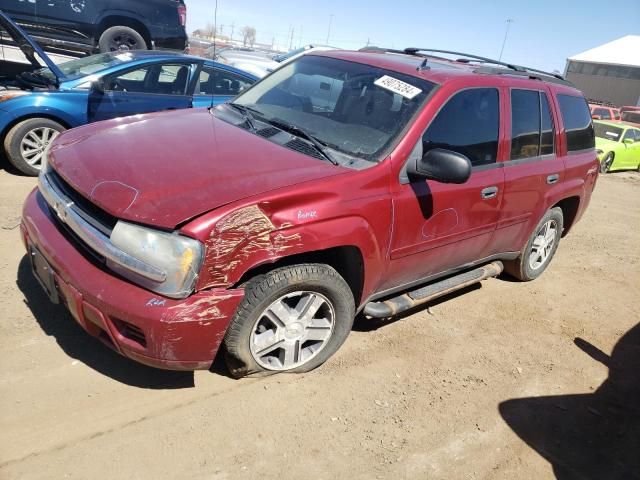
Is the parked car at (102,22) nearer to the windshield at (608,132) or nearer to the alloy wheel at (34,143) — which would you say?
the alloy wheel at (34,143)

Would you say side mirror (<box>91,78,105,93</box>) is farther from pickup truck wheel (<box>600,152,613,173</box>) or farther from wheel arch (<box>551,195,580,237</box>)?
pickup truck wheel (<box>600,152,613,173</box>)

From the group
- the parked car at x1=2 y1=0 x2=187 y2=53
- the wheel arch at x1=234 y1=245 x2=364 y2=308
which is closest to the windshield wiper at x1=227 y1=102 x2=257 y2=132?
the wheel arch at x1=234 y1=245 x2=364 y2=308

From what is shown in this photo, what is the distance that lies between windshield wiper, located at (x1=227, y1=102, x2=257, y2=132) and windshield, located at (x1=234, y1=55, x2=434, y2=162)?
0.04 metres

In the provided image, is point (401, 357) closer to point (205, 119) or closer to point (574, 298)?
point (205, 119)

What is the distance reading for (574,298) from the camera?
5.00m

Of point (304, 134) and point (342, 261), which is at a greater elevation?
point (304, 134)

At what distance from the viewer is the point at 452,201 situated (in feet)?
11.0

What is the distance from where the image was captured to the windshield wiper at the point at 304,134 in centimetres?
300

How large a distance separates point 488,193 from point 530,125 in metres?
0.83

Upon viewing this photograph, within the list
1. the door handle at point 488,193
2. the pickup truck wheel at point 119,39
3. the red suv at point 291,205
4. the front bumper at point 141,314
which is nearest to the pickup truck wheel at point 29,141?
the red suv at point 291,205

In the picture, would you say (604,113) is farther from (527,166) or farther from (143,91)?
(143,91)

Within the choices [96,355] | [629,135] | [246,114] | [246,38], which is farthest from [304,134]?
[246,38]

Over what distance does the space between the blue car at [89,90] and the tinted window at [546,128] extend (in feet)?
13.0

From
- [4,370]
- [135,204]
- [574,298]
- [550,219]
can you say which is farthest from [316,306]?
[574,298]
